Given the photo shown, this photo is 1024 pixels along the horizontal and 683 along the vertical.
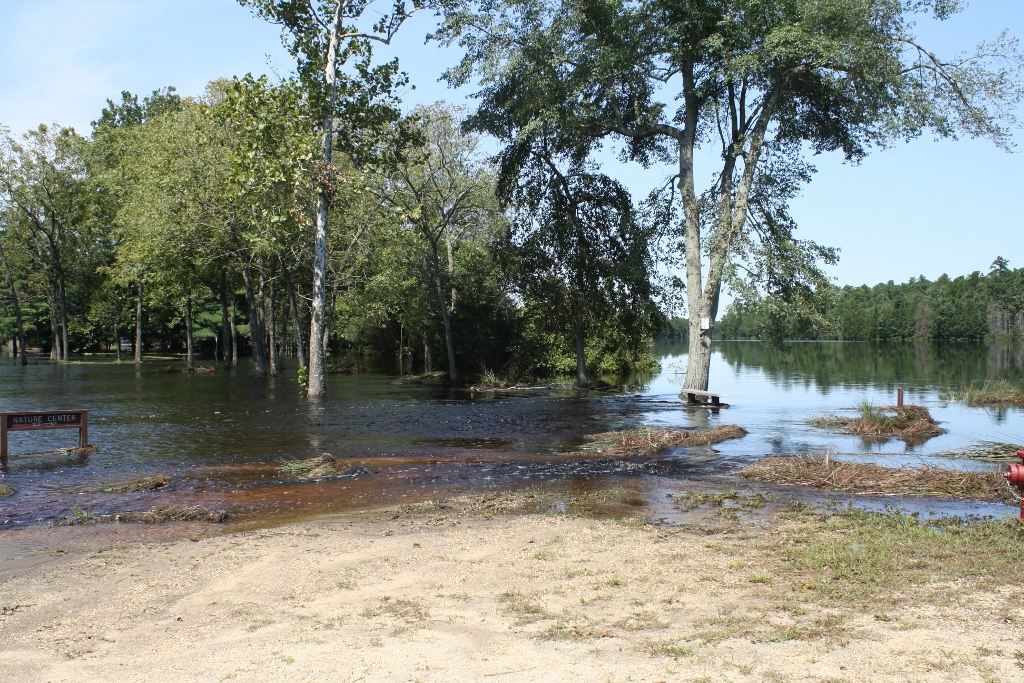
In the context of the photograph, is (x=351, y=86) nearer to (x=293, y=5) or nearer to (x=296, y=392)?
(x=293, y=5)

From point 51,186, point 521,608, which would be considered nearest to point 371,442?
point 521,608

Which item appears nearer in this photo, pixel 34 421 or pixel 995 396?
pixel 34 421

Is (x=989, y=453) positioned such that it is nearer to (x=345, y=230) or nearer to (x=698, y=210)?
(x=698, y=210)

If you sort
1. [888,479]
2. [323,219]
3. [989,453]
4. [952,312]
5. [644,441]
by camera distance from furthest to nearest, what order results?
[952,312]
[323,219]
[644,441]
[989,453]
[888,479]

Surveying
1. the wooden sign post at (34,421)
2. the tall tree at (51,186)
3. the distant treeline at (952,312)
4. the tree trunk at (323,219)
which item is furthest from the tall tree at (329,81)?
the distant treeline at (952,312)

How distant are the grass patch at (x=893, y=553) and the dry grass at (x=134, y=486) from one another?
9.49m

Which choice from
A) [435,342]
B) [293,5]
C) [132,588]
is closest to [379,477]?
[132,588]

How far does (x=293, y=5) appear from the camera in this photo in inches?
1143

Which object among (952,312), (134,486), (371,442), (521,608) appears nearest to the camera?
(521,608)

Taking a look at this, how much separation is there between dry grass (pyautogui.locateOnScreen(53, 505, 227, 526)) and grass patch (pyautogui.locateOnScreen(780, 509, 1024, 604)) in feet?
23.3

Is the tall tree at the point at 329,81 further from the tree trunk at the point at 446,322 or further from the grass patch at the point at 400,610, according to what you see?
the grass patch at the point at 400,610

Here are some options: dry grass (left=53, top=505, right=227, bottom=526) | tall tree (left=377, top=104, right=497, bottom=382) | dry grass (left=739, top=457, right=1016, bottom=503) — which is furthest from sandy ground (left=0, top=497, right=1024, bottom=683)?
tall tree (left=377, top=104, right=497, bottom=382)

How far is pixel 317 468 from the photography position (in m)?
13.8

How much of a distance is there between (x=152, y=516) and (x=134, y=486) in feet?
8.63
